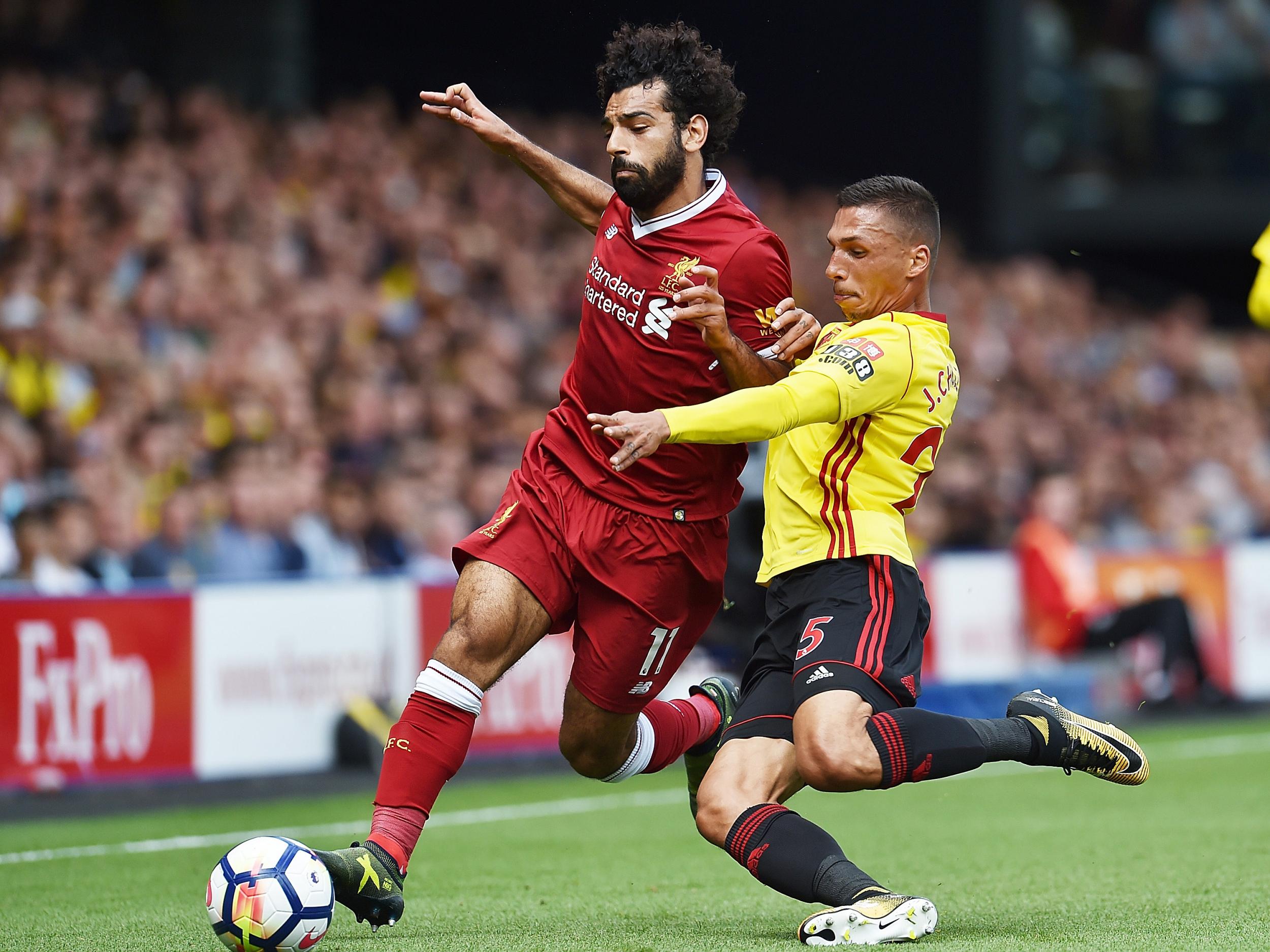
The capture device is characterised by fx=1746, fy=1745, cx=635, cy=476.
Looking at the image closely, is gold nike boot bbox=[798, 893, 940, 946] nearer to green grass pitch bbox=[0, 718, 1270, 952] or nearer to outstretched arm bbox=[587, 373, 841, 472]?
green grass pitch bbox=[0, 718, 1270, 952]

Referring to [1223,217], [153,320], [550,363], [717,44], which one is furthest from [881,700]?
[1223,217]

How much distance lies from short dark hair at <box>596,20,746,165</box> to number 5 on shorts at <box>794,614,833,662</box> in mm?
1495

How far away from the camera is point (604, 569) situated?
5242 mm

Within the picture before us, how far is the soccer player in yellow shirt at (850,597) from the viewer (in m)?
4.62

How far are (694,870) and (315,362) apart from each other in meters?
7.46

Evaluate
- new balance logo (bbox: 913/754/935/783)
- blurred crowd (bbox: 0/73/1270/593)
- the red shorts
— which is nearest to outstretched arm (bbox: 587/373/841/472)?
the red shorts

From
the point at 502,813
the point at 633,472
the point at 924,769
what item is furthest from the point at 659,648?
the point at 502,813

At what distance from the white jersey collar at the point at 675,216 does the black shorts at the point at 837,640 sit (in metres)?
1.10

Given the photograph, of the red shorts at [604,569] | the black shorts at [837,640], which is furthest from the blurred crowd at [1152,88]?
the black shorts at [837,640]

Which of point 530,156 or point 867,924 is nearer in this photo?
point 867,924

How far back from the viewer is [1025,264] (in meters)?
21.4

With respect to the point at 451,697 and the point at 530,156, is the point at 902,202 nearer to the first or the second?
the point at 530,156

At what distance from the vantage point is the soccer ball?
4.42 metres

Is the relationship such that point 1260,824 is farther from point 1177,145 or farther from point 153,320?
point 1177,145
